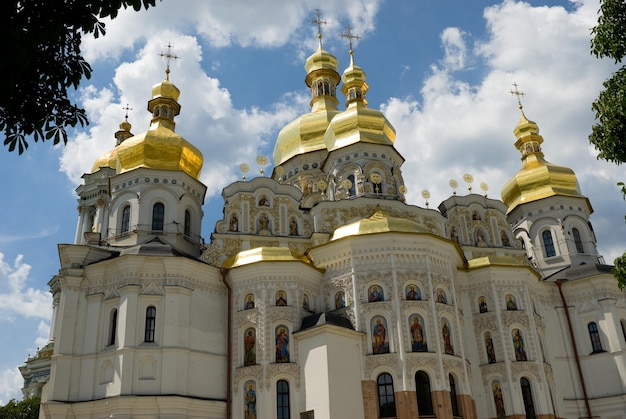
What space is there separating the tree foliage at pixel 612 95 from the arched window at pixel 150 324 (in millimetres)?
15193

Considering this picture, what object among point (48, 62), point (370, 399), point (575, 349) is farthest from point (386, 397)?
point (48, 62)

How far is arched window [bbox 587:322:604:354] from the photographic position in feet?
86.9

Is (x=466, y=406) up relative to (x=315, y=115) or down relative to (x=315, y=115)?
down

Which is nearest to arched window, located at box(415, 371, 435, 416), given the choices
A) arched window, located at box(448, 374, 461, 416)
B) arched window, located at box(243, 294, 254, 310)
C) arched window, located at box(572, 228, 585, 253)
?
arched window, located at box(448, 374, 461, 416)

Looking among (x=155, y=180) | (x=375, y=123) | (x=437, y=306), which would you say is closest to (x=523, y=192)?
(x=375, y=123)

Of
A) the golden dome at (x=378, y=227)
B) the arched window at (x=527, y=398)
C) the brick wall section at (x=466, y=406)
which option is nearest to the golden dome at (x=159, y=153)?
the golden dome at (x=378, y=227)

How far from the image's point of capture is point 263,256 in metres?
22.5

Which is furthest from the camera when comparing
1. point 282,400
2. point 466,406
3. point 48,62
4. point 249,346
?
point 249,346

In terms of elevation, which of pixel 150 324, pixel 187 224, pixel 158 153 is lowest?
pixel 150 324

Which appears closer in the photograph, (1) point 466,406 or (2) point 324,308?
(1) point 466,406

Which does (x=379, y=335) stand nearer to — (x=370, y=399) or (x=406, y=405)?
(x=370, y=399)

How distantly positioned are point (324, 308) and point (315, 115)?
1656cm

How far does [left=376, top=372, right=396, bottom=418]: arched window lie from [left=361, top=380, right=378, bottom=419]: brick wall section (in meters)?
0.20

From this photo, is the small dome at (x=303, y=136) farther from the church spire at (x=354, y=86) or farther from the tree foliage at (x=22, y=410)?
the tree foliage at (x=22, y=410)
